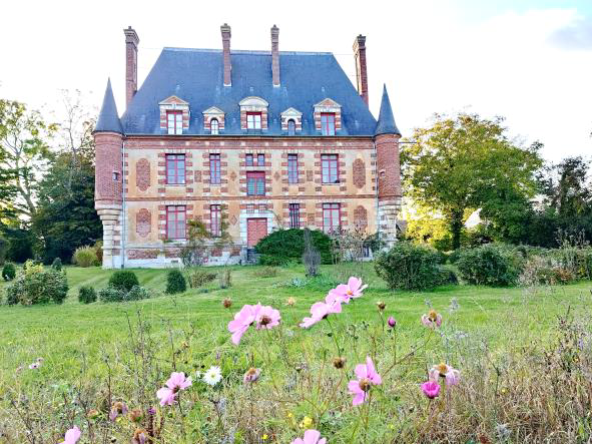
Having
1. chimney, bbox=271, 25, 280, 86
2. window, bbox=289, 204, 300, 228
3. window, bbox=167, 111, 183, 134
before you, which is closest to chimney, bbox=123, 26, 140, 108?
window, bbox=167, 111, 183, 134

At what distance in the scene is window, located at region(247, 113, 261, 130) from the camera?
22156 mm

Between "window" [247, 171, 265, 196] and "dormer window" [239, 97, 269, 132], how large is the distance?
2.12 metres

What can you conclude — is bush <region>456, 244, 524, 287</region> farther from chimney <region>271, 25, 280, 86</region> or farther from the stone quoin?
chimney <region>271, 25, 280, 86</region>

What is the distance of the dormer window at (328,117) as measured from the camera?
Answer: 22.4 meters

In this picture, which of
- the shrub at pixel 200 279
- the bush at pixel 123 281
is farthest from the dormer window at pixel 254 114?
the bush at pixel 123 281

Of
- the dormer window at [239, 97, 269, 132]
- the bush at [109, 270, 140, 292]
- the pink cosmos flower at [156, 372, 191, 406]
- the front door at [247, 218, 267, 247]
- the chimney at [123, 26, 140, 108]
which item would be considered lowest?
the bush at [109, 270, 140, 292]

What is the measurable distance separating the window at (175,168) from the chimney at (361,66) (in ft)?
33.4

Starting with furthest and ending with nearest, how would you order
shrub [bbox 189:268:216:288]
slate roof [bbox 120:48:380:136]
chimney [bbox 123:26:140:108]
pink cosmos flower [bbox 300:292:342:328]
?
chimney [bbox 123:26:140:108] → slate roof [bbox 120:48:380:136] → shrub [bbox 189:268:216:288] → pink cosmos flower [bbox 300:292:342:328]

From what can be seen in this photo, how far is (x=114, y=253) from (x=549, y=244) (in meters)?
20.6

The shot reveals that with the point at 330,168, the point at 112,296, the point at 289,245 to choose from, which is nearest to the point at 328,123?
the point at 330,168

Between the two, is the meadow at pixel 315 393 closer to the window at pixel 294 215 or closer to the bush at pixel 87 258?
the window at pixel 294 215

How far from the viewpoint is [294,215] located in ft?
73.3

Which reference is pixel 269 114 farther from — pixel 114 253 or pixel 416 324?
pixel 416 324

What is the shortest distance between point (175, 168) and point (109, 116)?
143 inches
